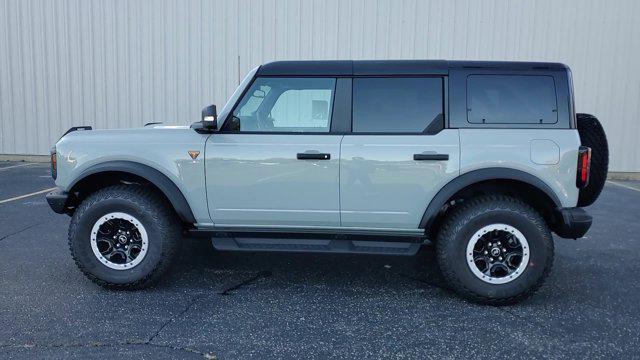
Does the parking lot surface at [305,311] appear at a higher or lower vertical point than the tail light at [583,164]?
lower

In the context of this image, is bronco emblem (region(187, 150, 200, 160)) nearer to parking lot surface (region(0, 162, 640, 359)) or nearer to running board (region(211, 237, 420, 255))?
running board (region(211, 237, 420, 255))

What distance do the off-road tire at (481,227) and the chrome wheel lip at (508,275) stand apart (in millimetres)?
21

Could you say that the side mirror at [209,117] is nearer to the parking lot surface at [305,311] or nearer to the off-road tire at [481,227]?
the parking lot surface at [305,311]

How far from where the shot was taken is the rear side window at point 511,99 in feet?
12.0

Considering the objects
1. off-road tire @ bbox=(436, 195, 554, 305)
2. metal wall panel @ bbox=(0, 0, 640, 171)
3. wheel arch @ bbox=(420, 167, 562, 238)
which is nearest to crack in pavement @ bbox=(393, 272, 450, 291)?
off-road tire @ bbox=(436, 195, 554, 305)

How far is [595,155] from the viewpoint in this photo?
3.96 meters

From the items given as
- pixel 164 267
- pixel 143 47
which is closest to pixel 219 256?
pixel 164 267

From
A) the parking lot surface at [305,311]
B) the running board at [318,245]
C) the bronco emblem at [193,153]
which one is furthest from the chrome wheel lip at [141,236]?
the bronco emblem at [193,153]

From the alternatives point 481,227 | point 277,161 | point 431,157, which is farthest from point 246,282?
point 481,227

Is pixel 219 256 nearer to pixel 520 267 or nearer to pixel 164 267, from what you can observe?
pixel 164 267

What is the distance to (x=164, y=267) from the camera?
12.8ft

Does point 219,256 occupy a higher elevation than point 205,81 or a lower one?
lower

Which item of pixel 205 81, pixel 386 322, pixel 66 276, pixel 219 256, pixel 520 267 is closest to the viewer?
pixel 386 322

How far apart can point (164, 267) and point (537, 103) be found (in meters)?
3.12
